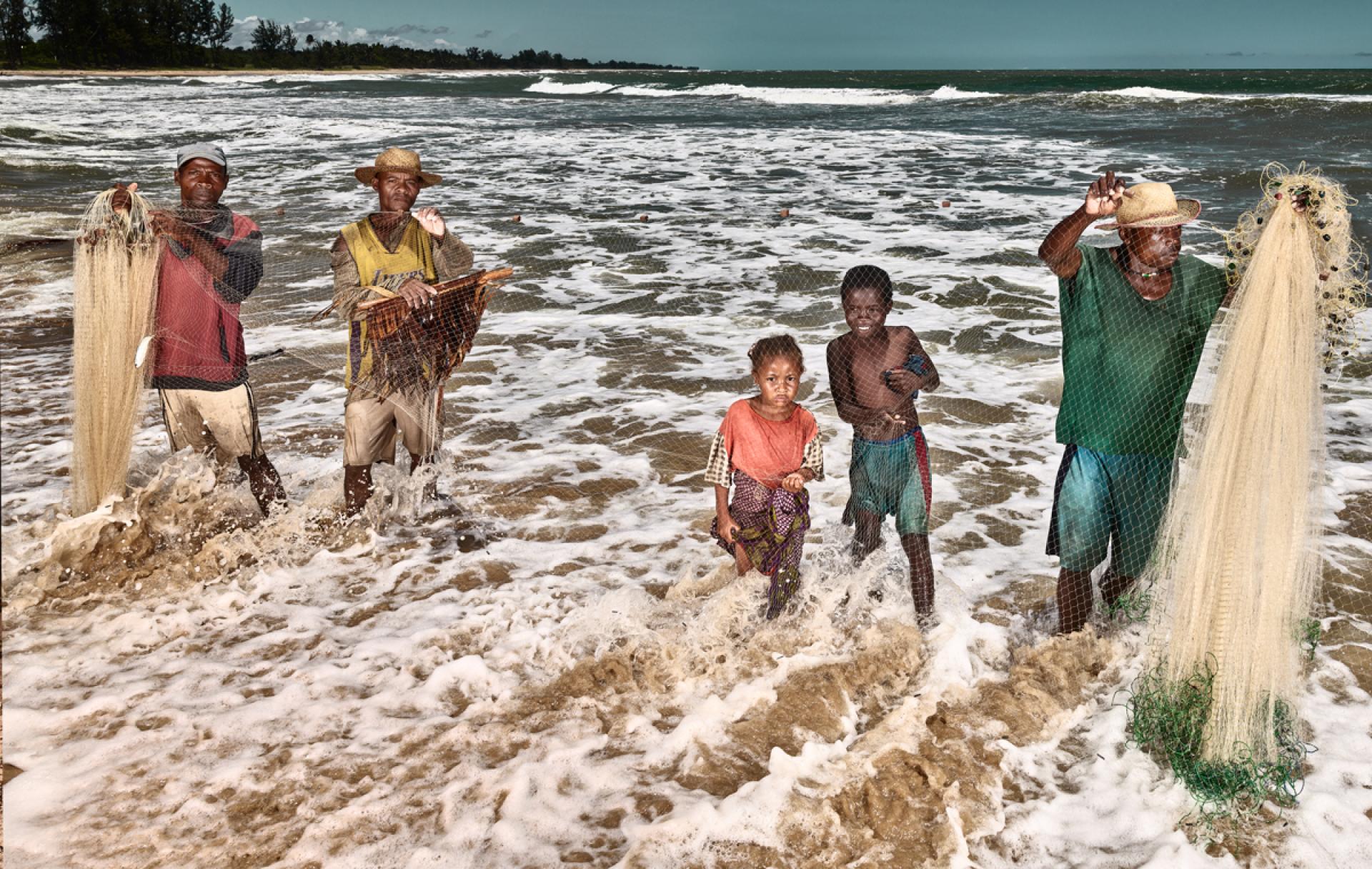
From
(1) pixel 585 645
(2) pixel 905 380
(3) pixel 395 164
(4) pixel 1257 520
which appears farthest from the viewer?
(3) pixel 395 164

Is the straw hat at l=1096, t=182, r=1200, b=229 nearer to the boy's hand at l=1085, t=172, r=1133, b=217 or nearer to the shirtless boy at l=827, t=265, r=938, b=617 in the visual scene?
the boy's hand at l=1085, t=172, r=1133, b=217

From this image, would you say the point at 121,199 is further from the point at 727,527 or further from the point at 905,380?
the point at 905,380

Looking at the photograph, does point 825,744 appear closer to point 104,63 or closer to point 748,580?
point 748,580

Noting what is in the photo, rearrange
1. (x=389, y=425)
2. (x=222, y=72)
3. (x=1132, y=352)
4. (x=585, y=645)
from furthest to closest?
(x=222, y=72)
(x=389, y=425)
(x=585, y=645)
(x=1132, y=352)

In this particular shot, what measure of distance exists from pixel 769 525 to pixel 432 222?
212 cm

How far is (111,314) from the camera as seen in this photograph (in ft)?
13.2

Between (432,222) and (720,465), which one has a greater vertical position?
(432,222)

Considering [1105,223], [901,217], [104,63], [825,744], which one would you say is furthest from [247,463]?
[104,63]

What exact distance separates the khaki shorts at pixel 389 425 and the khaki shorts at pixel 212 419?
1.49ft

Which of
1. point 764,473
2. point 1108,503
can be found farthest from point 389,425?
point 1108,503

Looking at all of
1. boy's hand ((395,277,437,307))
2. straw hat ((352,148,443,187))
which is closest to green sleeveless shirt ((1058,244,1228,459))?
boy's hand ((395,277,437,307))

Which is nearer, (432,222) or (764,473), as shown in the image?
(764,473)

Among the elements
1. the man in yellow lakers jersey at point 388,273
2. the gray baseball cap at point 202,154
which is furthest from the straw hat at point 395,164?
the gray baseball cap at point 202,154

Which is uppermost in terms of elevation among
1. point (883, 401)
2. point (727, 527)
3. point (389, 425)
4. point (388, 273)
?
point (388, 273)
